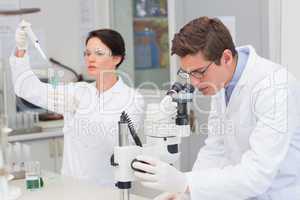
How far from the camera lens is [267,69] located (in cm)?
169

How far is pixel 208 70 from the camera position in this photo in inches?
65.0

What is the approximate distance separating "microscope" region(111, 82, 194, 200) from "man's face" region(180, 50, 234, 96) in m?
0.08

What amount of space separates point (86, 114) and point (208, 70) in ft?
3.35

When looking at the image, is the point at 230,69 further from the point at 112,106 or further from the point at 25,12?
the point at 25,12

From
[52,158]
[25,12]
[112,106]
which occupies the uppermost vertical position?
[25,12]

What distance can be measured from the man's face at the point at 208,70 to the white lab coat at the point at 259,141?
0.21 ft

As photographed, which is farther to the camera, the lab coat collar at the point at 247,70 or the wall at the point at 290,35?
the wall at the point at 290,35

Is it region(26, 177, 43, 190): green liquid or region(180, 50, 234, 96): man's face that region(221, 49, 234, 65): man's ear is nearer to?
region(180, 50, 234, 96): man's face

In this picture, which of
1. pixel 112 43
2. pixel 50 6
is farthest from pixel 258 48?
pixel 50 6

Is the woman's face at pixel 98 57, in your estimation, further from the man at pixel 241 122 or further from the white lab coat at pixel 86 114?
the man at pixel 241 122

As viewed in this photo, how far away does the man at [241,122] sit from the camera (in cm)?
154

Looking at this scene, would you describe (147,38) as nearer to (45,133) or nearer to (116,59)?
(45,133)

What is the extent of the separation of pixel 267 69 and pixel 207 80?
21 centimetres

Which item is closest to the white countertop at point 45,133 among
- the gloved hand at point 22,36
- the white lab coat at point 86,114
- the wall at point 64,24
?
the wall at point 64,24
